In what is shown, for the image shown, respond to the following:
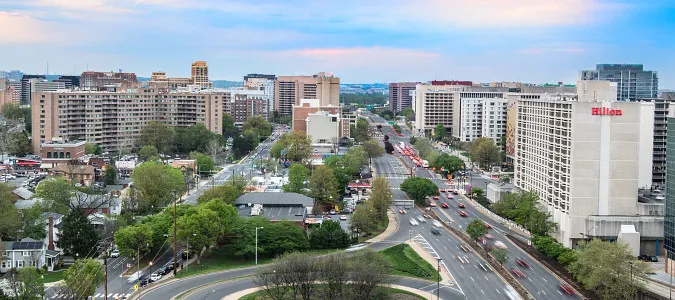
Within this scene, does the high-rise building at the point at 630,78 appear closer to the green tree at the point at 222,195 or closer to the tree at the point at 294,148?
A: the tree at the point at 294,148

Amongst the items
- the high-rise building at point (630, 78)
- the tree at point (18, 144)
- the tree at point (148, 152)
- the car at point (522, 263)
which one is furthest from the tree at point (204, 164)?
the high-rise building at point (630, 78)

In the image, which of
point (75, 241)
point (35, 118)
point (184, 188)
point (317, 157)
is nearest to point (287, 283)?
point (75, 241)

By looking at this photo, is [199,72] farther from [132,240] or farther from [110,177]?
[132,240]

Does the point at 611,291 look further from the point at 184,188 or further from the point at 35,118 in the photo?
the point at 35,118

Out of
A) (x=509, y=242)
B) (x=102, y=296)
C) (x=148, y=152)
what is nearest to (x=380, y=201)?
(x=509, y=242)

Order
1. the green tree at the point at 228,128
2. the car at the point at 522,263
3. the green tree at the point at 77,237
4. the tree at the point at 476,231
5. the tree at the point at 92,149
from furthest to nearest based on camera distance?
the green tree at the point at 228,128 < the tree at the point at 92,149 < the tree at the point at 476,231 < the car at the point at 522,263 < the green tree at the point at 77,237

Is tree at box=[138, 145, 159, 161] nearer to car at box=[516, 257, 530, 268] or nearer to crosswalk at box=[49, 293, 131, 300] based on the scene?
crosswalk at box=[49, 293, 131, 300]
